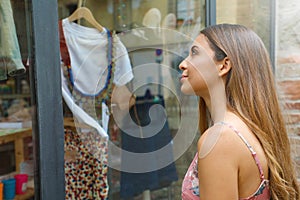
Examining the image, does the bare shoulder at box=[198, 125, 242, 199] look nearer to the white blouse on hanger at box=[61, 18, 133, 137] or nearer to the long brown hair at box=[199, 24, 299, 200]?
the long brown hair at box=[199, 24, 299, 200]

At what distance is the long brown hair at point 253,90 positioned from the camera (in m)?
0.74

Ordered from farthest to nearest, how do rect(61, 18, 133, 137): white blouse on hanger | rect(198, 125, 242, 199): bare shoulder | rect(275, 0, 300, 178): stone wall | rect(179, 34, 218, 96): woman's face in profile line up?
1. rect(275, 0, 300, 178): stone wall
2. rect(61, 18, 133, 137): white blouse on hanger
3. rect(179, 34, 218, 96): woman's face in profile
4. rect(198, 125, 242, 199): bare shoulder

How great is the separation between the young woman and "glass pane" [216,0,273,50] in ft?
2.39

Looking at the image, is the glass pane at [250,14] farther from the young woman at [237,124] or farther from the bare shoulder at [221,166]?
the bare shoulder at [221,166]

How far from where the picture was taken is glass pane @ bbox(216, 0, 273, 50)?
4.85ft

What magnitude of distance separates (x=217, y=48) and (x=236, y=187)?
0.31m

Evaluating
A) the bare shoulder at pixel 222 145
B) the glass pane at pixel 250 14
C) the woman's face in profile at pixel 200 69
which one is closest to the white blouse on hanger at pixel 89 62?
the glass pane at pixel 250 14

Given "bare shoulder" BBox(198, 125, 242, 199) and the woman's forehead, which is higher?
the woman's forehead

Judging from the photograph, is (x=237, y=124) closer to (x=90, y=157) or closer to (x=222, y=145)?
(x=222, y=145)

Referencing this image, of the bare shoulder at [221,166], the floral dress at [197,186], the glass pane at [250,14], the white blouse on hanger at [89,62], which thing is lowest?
the floral dress at [197,186]

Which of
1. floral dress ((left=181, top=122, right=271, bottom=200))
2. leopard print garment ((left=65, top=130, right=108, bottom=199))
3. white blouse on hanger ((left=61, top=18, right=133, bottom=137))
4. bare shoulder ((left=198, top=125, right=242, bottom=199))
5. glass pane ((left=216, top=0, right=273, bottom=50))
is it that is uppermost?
glass pane ((left=216, top=0, right=273, bottom=50))

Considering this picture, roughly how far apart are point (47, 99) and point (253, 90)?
19.4 inches

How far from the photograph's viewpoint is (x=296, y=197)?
0.85 m

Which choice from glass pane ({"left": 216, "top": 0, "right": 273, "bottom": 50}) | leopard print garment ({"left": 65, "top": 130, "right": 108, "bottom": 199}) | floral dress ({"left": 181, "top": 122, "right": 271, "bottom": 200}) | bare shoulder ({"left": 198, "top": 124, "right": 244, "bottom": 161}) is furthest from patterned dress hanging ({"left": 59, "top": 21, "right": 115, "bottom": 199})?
bare shoulder ({"left": 198, "top": 124, "right": 244, "bottom": 161})
